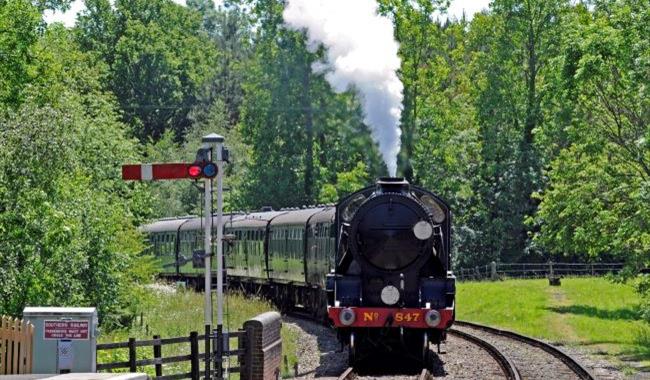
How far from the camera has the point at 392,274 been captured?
22797mm

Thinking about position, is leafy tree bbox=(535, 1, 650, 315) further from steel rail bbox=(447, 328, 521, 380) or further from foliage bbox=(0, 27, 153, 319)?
foliage bbox=(0, 27, 153, 319)

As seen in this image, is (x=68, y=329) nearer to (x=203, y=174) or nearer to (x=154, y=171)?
(x=154, y=171)

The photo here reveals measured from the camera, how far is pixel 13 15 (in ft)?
102

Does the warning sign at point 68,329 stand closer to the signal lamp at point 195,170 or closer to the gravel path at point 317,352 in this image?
the signal lamp at point 195,170

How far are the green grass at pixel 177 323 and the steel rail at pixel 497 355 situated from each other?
3838 millimetres

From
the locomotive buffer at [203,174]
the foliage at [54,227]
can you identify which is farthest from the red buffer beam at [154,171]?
the foliage at [54,227]

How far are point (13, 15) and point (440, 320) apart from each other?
1449 centimetres

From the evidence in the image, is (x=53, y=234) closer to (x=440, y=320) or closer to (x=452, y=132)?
(x=440, y=320)

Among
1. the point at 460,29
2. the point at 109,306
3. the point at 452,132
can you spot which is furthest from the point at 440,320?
the point at 460,29

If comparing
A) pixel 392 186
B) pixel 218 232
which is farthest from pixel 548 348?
pixel 218 232

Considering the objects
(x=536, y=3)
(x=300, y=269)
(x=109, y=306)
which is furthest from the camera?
(x=536, y=3)

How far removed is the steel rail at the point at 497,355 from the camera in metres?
21.8

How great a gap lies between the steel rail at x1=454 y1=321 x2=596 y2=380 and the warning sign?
9.20m

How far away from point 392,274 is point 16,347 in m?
8.27
